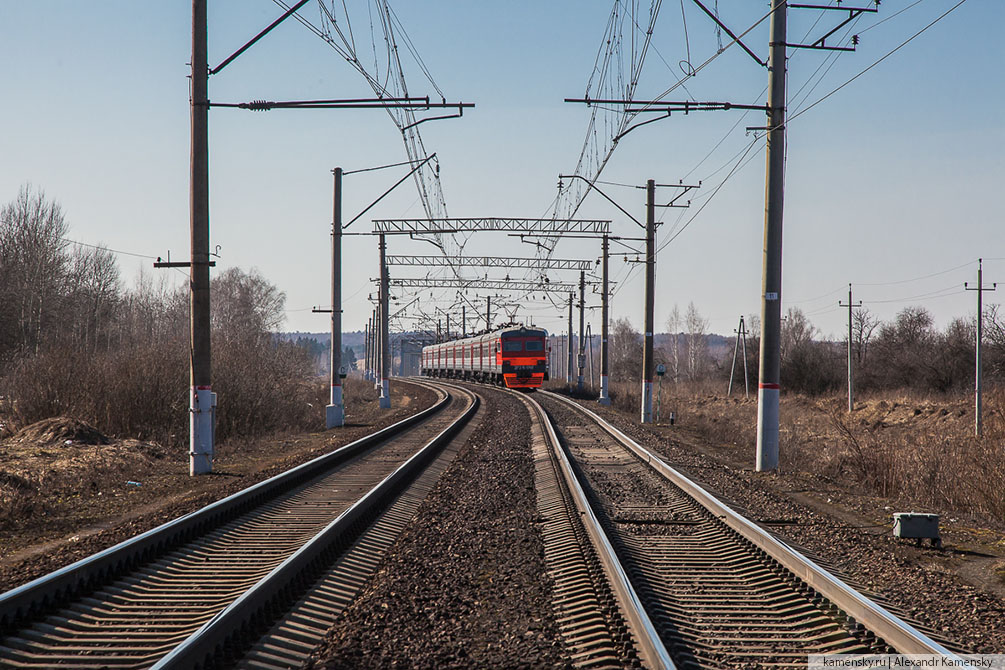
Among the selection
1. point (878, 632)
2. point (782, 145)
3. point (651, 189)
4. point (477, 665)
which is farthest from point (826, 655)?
point (651, 189)

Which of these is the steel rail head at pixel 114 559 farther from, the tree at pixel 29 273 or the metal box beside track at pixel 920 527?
the tree at pixel 29 273

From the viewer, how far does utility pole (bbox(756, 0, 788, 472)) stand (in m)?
13.7

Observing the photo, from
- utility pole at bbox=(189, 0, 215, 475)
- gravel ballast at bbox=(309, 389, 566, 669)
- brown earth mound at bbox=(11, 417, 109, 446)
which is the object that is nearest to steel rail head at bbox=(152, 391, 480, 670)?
gravel ballast at bbox=(309, 389, 566, 669)

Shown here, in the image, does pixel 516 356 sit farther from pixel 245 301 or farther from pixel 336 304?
pixel 245 301

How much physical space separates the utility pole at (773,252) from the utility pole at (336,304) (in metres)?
12.8

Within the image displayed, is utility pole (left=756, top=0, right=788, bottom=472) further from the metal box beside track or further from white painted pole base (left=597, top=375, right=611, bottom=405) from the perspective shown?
white painted pole base (left=597, top=375, right=611, bottom=405)

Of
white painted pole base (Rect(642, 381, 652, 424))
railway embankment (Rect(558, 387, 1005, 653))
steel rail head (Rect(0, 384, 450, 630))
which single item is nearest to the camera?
steel rail head (Rect(0, 384, 450, 630))

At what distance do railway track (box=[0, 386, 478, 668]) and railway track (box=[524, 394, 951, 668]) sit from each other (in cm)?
181

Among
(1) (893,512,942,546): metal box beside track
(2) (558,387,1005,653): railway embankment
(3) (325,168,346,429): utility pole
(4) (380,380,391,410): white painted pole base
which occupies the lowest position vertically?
(4) (380,380,391,410): white painted pole base

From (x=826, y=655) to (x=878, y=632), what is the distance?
36 cm

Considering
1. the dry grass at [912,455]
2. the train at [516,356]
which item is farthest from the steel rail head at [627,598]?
the train at [516,356]

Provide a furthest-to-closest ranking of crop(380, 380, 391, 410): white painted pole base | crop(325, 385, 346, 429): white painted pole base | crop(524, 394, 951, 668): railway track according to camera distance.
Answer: crop(380, 380, 391, 410): white painted pole base → crop(325, 385, 346, 429): white painted pole base → crop(524, 394, 951, 668): railway track

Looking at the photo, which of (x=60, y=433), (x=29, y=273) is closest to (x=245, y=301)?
(x=29, y=273)

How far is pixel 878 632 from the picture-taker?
4887mm
